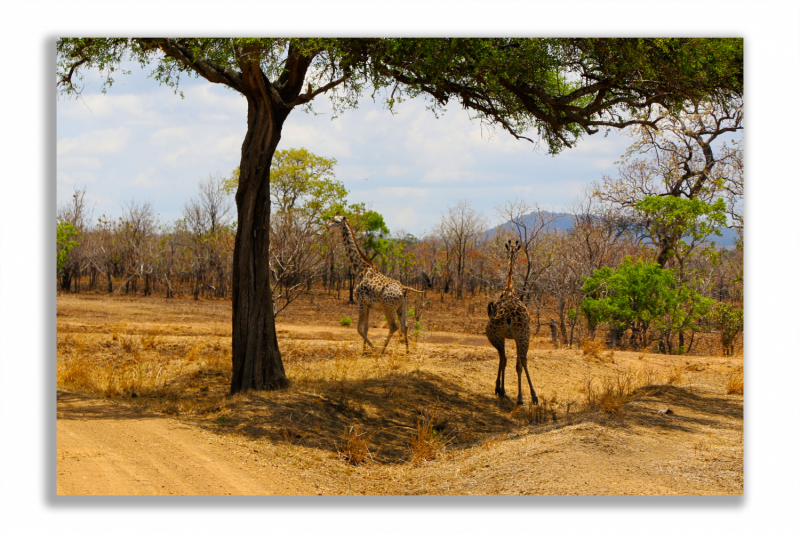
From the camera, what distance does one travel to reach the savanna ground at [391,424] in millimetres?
5539

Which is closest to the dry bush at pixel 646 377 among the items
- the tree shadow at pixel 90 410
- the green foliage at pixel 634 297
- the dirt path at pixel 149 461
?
the green foliage at pixel 634 297

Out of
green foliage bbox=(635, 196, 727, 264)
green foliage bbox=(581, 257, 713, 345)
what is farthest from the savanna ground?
green foliage bbox=(635, 196, 727, 264)

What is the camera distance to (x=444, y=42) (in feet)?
23.5

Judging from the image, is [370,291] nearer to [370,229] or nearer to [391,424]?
[391,424]

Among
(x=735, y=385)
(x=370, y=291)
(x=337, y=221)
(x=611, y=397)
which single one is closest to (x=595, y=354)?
(x=735, y=385)

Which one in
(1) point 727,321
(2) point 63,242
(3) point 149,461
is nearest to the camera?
(3) point 149,461

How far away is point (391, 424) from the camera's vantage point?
340 inches

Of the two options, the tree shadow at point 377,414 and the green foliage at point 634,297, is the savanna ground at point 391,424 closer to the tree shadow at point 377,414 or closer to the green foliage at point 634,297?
the tree shadow at point 377,414

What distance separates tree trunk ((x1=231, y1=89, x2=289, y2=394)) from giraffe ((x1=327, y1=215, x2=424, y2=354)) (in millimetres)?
3587

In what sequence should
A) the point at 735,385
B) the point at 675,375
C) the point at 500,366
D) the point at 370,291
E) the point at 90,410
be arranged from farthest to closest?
the point at 370,291, the point at 675,375, the point at 735,385, the point at 500,366, the point at 90,410

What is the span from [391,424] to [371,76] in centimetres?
495
